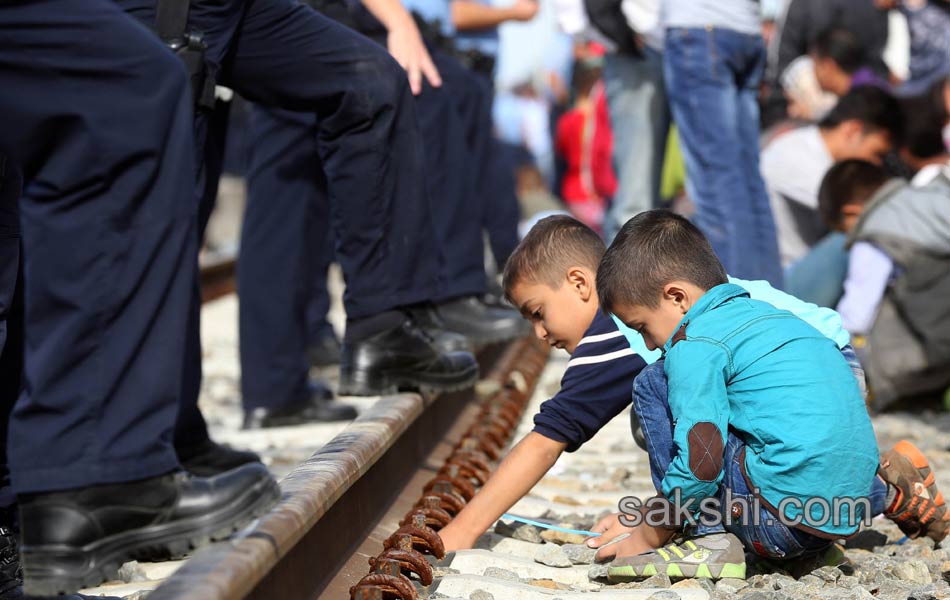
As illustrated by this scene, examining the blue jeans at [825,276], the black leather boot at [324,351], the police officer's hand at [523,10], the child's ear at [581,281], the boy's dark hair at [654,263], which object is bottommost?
the black leather boot at [324,351]

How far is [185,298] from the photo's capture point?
245 cm

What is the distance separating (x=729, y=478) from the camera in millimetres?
3064

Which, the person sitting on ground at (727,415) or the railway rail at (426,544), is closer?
the railway rail at (426,544)

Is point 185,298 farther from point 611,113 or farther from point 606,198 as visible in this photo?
point 606,198

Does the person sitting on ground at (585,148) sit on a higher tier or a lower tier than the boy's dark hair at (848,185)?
lower

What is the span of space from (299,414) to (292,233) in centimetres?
72

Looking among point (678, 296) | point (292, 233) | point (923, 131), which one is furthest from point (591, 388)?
point (923, 131)

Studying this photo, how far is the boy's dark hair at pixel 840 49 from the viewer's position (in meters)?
8.80

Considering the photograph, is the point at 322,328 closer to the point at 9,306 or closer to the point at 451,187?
the point at 451,187

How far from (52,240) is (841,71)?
7274mm

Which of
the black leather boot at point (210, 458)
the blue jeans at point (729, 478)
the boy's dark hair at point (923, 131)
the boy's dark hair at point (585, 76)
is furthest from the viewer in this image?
the boy's dark hair at point (585, 76)

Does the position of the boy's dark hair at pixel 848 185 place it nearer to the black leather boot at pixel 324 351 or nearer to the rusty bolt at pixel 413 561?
the black leather boot at pixel 324 351

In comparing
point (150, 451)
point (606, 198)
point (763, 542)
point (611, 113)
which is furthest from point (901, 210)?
point (606, 198)

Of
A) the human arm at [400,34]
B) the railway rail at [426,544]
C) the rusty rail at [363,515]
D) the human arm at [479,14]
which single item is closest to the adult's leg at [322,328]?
the human arm at [479,14]
